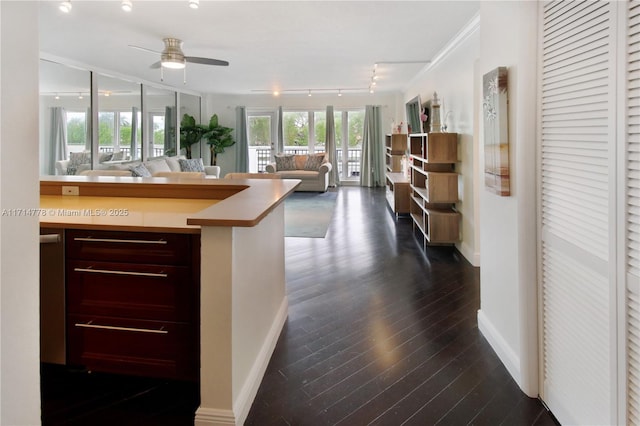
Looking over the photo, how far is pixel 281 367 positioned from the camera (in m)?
2.13

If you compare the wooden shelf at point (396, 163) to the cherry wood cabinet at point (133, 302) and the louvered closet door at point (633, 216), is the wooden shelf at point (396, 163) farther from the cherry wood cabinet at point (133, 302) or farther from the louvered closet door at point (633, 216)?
the louvered closet door at point (633, 216)

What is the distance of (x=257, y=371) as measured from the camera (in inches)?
76.5

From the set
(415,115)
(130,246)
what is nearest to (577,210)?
(130,246)

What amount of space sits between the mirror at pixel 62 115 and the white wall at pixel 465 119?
570 cm

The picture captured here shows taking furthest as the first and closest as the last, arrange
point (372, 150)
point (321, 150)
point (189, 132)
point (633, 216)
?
1. point (321, 150)
2. point (372, 150)
3. point (189, 132)
4. point (633, 216)

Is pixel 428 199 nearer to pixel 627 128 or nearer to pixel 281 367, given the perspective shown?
pixel 281 367

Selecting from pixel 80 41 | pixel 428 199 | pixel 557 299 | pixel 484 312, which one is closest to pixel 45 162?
pixel 80 41

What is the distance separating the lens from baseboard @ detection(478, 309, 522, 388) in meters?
1.99

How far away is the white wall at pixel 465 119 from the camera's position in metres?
3.93

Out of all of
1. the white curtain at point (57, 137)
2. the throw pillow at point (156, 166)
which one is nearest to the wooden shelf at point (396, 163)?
the throw pillow at point (156, 166)

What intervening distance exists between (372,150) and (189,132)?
15.8 feet

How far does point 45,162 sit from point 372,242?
500cm

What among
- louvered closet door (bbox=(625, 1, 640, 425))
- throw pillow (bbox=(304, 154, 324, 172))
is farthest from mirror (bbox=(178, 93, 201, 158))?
louvered closet door (bbox=(625, 1, 640, 425))

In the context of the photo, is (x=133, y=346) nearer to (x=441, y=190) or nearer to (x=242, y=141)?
(x=441, y=190)
